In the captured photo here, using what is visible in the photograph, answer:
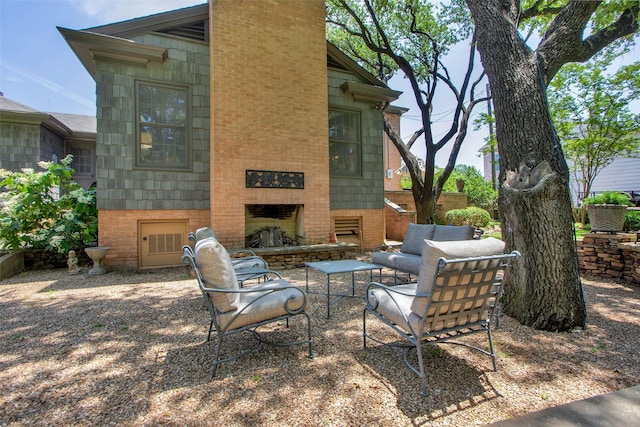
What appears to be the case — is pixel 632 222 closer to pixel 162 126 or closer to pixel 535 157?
pixel 535 157

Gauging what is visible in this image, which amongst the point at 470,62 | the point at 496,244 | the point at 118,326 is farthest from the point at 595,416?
the point at 470,62

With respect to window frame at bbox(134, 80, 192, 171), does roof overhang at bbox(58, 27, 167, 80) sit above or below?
above

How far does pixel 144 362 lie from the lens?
104 inches

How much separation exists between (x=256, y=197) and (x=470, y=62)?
8.30 metres

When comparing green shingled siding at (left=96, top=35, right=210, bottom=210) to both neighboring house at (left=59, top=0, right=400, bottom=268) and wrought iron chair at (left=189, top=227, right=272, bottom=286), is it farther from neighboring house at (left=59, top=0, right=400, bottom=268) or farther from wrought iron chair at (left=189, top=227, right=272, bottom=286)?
wrought iron chair at (left=189, top=227, right=272, bottom=286)

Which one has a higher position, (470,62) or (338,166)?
(470,62)

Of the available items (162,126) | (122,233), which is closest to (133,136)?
(162,126)

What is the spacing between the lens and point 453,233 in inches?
200

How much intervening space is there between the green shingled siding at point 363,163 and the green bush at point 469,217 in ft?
17.0

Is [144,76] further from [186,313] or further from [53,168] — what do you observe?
[186,313]

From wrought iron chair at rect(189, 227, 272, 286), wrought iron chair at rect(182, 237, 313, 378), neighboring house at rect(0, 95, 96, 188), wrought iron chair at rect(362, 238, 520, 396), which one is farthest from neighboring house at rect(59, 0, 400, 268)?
wrought iron chair at rect(362, 238, 520, 396)

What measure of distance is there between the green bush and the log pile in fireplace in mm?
7864

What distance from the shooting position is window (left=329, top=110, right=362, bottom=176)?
28.4 ft

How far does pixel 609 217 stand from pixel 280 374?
6237mm
